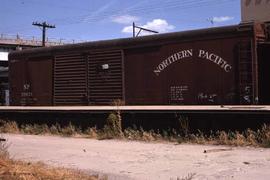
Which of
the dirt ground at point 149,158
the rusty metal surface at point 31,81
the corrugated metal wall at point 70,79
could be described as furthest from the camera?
the rusty metal surface at point 31,81

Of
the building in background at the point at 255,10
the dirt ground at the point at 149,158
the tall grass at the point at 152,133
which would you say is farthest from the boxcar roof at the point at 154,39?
the building in background at the point at 255,10

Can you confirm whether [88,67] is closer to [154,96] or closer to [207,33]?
[154,96]

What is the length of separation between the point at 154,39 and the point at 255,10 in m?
8.66

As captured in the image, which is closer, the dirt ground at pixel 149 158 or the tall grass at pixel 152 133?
the dirt ground at pixel 149 158

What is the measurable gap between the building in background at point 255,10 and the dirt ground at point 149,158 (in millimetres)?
10869

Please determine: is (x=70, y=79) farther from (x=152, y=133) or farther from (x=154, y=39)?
(x=152, y=133)

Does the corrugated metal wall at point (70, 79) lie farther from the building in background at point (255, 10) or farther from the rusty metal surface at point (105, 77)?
the building in background at point (255, 10)

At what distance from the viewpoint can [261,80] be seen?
45.7 ft

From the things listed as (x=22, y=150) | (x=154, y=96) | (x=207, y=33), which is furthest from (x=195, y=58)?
(x=22, y=150)

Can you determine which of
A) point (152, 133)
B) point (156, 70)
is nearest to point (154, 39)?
point (156, 70)

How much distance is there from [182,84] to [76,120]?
3.88 metres

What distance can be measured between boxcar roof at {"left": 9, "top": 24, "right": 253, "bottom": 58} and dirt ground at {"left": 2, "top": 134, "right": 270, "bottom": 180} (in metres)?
3.50

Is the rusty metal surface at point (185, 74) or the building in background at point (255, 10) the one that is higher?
the building in background at point (255, 10)

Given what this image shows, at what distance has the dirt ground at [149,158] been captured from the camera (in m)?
9.27
